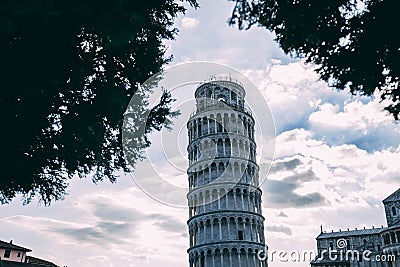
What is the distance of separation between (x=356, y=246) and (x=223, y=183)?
39407 millimetres

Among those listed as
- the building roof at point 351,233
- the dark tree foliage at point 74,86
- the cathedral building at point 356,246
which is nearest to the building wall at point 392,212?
the cathedral building at point 356,246

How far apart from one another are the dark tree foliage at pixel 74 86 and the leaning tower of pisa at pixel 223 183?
26.2 m

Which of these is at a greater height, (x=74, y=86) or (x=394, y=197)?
(x=394, y=197)

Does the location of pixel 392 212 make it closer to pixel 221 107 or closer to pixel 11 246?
pixel 221 107

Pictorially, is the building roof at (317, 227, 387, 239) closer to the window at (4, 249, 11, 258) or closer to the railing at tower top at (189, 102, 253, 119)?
the railing at tower top at (189, 102, 253, 119)

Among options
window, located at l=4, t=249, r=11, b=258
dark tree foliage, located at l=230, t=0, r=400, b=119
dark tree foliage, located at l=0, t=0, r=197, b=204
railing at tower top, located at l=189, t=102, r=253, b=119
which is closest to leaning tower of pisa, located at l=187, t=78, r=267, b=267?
railing at tower top, located at l=189, t=102, r=253, b=119

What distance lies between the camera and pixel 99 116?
15195 millimetres

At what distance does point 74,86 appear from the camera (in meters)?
14.3

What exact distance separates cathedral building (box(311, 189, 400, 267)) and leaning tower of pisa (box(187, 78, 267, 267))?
27.5m

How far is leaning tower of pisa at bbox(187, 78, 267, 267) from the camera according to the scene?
138ft

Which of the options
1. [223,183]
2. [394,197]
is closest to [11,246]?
[223,183]

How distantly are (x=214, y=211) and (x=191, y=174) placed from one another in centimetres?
641

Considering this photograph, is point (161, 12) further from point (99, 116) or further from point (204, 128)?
point (204, 128)

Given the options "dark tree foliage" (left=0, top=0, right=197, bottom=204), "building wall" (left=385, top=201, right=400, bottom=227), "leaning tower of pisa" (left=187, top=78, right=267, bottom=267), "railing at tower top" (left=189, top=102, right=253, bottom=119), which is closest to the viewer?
"dark tree foliage" (left=0, top=0, right=197, bottom=204)
